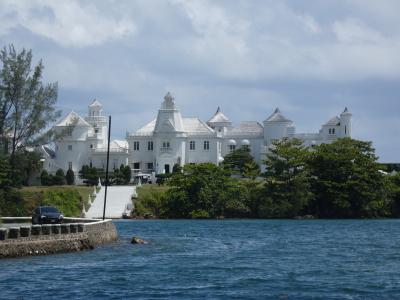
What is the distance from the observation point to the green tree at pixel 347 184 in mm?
96562

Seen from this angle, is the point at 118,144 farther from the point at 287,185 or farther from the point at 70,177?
the point at 287,185

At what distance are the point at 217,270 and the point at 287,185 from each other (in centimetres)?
5756

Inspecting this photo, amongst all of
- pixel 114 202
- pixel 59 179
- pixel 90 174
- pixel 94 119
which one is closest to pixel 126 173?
pixel 90 174

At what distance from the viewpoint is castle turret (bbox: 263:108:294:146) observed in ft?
458

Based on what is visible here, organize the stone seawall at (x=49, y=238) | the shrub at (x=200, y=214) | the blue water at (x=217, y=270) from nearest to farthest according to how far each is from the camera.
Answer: the blue water at (x=217, y=270) → the stone seawall at (x=49, y=238) → the shrub at (x=200, y=214)

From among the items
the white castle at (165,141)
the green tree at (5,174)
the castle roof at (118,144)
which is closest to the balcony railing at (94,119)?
the white castle at (165,141)

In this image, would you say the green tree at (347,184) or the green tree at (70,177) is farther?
the green tree at (70,177)

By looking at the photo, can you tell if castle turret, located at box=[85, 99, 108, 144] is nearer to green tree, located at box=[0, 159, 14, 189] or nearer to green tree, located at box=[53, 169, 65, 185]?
green tree, located at box=[53, 169, 65, 185]

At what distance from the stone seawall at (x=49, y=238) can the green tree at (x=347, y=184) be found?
47.8 metres

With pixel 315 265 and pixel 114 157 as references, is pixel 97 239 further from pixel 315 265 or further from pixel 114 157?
pixel 114 157

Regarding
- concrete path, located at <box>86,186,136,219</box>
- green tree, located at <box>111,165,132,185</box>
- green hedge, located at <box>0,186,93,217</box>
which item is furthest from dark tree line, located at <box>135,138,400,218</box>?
green tree, located at <box>111,165,132,185</box>

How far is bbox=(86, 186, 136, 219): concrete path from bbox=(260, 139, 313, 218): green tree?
14.9m

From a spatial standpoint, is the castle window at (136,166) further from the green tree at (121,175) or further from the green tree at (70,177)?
the green tree at (70,177)

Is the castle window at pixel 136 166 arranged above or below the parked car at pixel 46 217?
above
